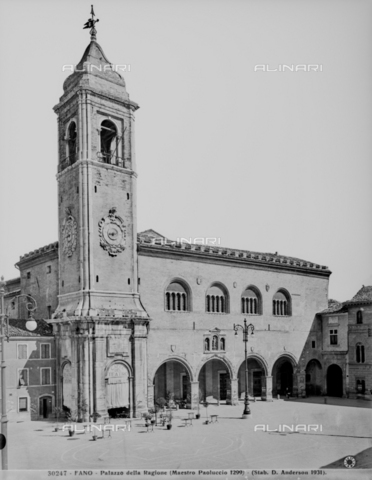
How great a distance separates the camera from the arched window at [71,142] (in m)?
31.4

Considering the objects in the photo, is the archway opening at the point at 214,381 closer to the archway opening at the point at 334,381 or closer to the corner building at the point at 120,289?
the corner building at the point at 120,289

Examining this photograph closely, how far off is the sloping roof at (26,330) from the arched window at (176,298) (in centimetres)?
698

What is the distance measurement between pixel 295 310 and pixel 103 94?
2040 cm

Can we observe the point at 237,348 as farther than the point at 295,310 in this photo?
No

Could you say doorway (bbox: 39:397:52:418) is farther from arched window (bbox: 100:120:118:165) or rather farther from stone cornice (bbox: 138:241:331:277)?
arched window (bbox: 100:120:118:165)

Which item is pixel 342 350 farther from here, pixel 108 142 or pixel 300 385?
pixel 108 142

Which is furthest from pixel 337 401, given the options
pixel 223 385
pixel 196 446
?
pixel 196 446

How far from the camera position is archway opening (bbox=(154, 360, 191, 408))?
34.4 metres

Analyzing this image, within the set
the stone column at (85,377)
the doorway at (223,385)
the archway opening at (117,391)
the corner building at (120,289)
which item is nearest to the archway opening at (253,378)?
the corner building at (120,289)

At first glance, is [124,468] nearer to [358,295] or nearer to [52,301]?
[52,301]

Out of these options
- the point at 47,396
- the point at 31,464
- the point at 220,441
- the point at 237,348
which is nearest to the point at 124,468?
the point at 31,464

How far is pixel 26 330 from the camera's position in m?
30.9

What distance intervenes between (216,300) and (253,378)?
22.6ft

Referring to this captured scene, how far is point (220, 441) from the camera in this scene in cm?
2459
